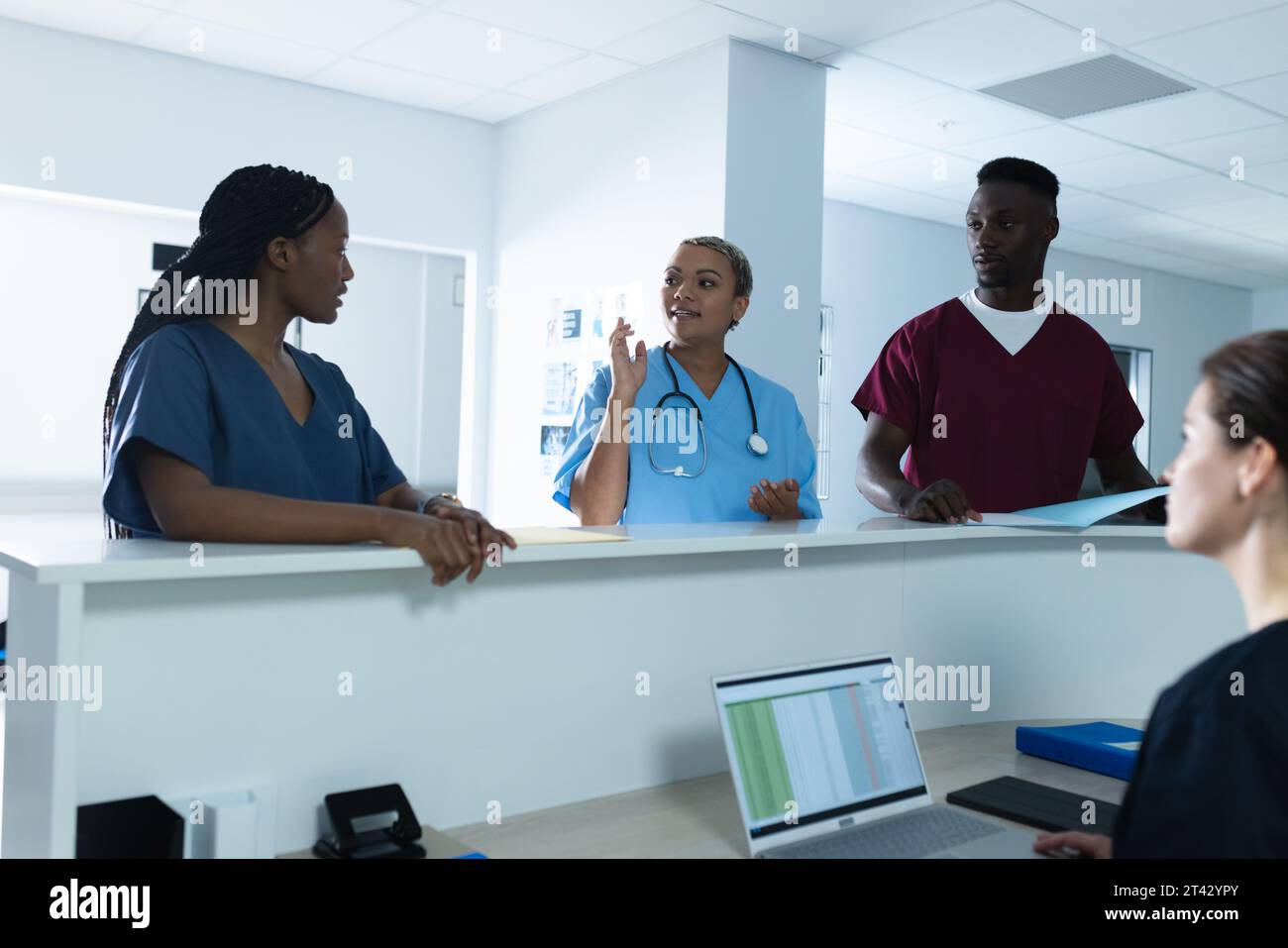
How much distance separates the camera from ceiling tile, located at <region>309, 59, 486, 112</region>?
450 cm

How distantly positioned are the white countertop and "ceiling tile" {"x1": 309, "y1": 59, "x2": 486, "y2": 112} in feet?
11.1

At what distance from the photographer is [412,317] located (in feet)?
20.1

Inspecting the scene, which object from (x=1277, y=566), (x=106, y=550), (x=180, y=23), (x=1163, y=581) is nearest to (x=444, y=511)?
(x=106, y=550)

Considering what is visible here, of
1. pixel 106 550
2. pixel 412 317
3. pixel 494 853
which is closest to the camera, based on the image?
pixel 106 550

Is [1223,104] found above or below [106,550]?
above

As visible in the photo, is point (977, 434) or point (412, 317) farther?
point (412, 317)

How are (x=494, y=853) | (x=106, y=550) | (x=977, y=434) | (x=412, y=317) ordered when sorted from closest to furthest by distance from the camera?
(x=106, y=550) < (x=494, y=853) < (x=977, y=434) < (x=412, y=317)

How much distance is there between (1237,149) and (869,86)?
83.9 inches

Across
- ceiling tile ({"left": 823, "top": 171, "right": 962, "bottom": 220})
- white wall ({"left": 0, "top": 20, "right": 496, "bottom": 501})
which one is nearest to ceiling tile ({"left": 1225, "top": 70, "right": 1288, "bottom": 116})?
ceiling tile ({"left": 823, "top": 171, "right": 962, "bottom": 220})

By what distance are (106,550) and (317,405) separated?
0.50 metres

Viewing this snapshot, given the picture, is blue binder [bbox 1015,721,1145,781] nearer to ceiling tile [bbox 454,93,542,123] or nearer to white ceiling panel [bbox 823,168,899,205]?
ceiling tile [bbox 454,93,542,123]

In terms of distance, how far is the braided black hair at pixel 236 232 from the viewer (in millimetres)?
1527

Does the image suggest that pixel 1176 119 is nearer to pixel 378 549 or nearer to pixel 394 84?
pixel 394 84

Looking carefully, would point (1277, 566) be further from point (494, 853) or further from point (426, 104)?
point (426, 104)
